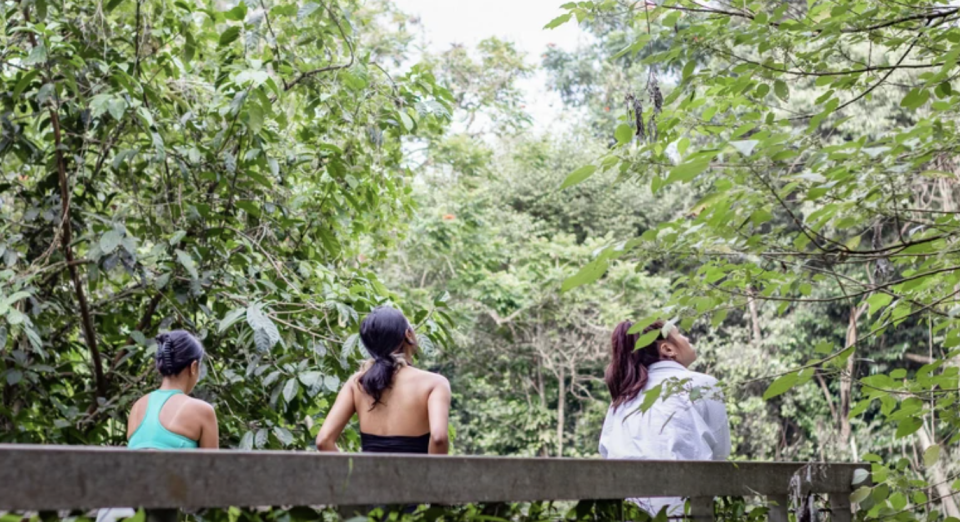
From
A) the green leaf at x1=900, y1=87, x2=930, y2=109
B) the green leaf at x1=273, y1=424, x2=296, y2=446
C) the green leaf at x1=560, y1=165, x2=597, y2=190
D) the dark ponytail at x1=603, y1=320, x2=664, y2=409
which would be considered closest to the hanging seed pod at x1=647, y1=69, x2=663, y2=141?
the green leaf at x1=560, y1=165, x2=597, y2=190

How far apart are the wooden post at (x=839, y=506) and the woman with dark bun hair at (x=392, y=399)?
3.64 feet

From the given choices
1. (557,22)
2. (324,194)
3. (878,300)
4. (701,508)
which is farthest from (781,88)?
(324,194)

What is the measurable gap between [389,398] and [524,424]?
539 inches

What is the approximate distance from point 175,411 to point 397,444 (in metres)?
0.74

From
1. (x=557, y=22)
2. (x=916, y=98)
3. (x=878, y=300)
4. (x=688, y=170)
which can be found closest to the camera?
(x=688, y=170)

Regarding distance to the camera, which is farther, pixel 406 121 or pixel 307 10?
pixel 406 121

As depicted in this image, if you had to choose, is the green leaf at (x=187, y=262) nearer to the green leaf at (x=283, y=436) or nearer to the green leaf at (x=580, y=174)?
the green leaf at (x=283, y=436)

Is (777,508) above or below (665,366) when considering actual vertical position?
below

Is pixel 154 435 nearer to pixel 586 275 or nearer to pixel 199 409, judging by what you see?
pixel 199 409

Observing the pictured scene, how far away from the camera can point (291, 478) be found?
1.08m

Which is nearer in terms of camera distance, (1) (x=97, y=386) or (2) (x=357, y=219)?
(1) (x=97, y=386)

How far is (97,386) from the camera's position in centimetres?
394

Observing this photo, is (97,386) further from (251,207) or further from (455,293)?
(455,293)

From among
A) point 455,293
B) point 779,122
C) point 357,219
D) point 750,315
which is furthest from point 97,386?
point 750,315
